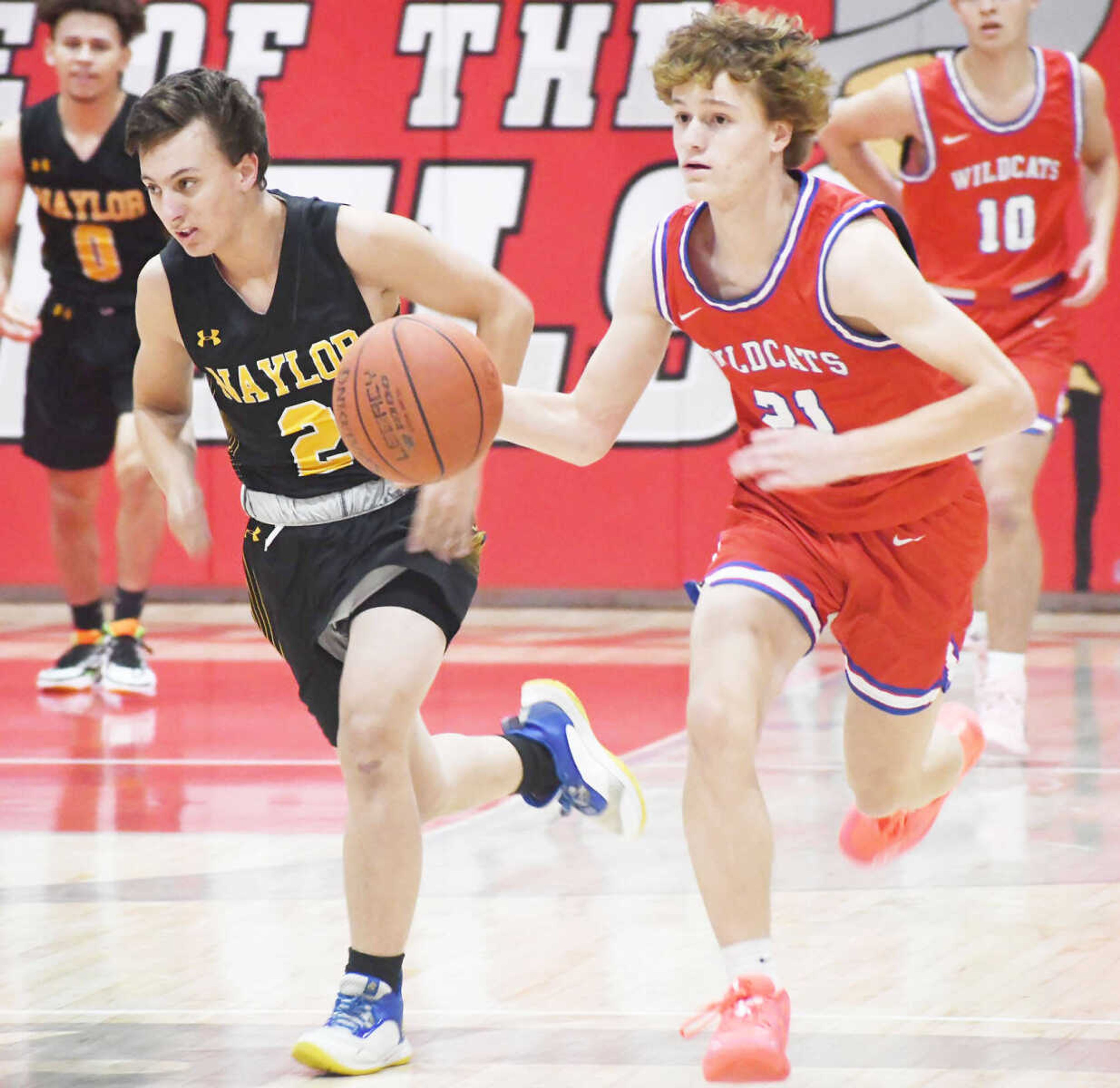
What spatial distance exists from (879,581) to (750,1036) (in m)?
0.91

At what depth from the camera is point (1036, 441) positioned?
19.8 ft

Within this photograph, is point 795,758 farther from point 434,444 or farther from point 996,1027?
point 434,444

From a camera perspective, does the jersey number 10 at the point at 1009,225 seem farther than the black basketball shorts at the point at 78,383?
No

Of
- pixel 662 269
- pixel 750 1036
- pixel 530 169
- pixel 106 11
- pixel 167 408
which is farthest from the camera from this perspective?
pixel 530 169

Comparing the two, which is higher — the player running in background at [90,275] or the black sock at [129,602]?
the player running in background at [90,275]

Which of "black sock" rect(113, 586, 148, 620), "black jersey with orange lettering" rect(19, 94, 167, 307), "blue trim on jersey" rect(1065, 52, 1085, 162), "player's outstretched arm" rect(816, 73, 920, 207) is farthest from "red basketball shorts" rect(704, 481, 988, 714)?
"black sock" rect(113, 586, 148, 620)

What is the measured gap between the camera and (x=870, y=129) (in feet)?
20.7

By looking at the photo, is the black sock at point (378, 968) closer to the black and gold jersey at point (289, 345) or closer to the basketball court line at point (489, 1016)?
the basketball court line at point (489, 1016)

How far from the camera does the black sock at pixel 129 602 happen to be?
727cm

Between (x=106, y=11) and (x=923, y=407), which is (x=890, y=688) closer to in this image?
(x=923, y=407)

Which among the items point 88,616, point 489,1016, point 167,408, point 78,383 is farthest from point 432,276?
point 88,616

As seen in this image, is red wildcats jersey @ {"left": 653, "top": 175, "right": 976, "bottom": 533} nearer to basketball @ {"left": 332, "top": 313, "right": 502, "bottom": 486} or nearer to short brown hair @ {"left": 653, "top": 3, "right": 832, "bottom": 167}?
short brown hair @ {"left": 653, "top": 3, "right": 832, "bottom": 167}

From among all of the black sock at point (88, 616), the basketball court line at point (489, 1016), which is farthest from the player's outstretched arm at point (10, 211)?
the basketball court line at point (489, 1016)

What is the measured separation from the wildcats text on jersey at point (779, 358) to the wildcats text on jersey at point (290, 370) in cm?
71
